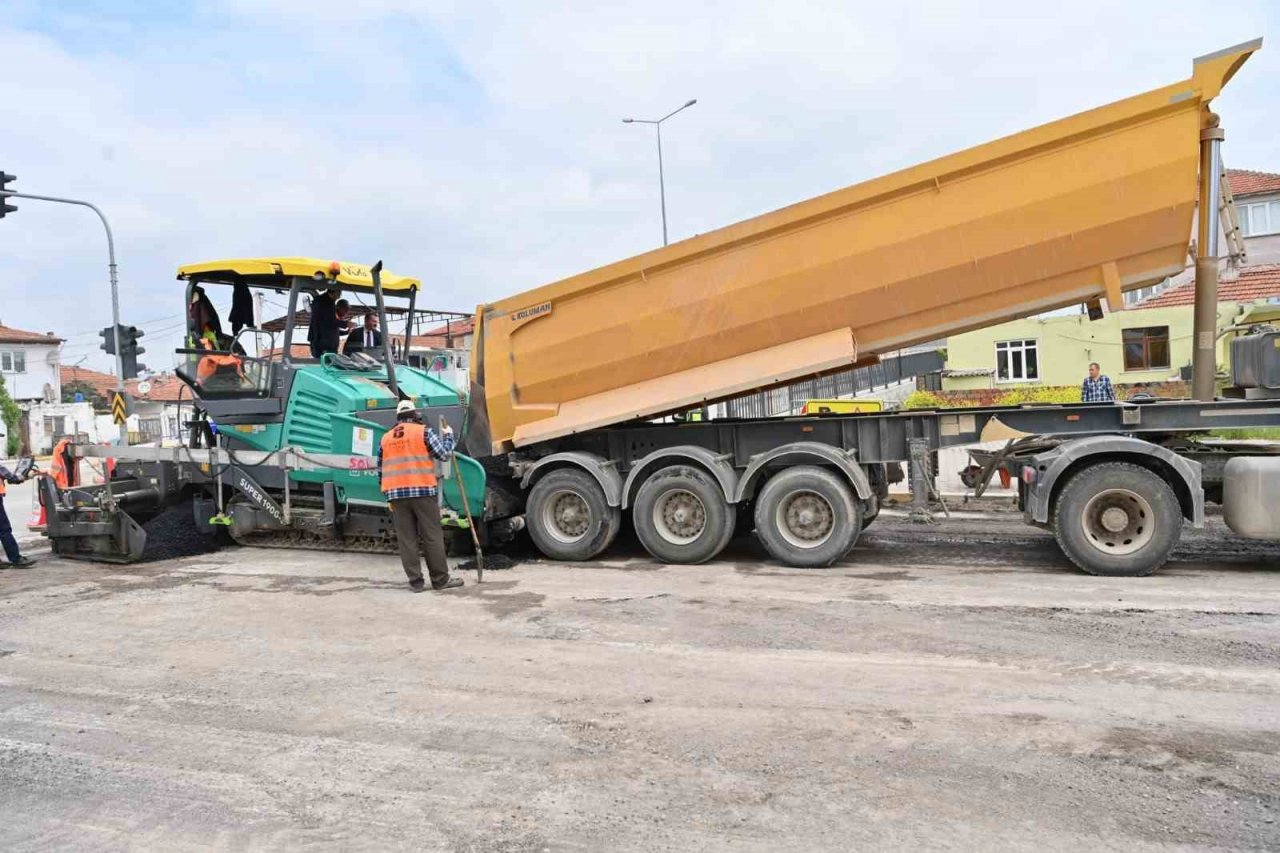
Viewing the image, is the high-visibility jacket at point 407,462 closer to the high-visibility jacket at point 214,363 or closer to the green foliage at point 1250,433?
the high-visibility jacket at point 214,363

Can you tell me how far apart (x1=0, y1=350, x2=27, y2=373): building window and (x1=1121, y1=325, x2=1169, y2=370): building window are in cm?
5710

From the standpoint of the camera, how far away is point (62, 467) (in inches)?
363

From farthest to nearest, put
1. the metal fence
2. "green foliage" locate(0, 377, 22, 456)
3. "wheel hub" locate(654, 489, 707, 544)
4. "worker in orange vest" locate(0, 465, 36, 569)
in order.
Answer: "green foliage" locate(0, 377, 22, 456) → the metal fence → "worker in orange vest" locate(0, 465, 36, 569) → "wheel hub" locate(654, 489, 707, 544)

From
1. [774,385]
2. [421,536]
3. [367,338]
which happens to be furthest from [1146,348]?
[421,536]

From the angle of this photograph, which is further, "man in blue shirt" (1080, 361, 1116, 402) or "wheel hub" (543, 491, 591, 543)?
"man in blue shirt" (1080, 361, 1116, 402)

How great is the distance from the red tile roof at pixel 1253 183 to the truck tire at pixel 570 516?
26713mm

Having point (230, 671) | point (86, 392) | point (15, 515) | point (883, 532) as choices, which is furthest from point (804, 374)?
point (86, 392)

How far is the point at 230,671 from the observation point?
16.6 feet

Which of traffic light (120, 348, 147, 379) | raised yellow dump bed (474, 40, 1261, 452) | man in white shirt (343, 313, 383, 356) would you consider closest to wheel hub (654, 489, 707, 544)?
raised yellow dump bed (474, 40, 1261, 452)

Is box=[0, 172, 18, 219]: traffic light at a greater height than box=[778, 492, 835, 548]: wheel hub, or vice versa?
box=[0, 172, 18, 219]: traffic light

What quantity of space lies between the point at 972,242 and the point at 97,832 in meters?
6.62

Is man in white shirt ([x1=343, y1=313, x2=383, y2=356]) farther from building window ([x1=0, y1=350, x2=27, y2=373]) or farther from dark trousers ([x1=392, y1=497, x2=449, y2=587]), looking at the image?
building window ([x1=0, y1=350, x2=27, y2=373])

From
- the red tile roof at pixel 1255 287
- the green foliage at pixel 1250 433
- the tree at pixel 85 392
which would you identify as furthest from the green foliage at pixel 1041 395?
the tree at pixel 85 392

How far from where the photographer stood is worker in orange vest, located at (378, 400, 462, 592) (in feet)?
23.5
